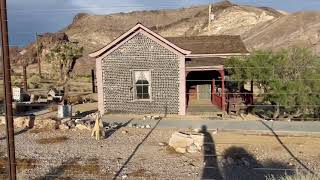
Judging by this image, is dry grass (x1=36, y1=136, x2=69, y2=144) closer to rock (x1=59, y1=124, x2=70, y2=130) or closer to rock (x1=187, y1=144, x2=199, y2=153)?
rock (x1=59, y1=124, x2=70, y2=130)

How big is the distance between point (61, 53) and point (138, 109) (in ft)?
75.5

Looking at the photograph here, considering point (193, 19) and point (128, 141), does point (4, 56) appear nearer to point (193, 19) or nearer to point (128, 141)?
point (128, 141)

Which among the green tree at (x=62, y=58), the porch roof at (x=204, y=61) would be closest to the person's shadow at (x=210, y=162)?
the porch roof at (x=204, y=61)

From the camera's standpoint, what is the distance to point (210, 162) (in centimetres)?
1310

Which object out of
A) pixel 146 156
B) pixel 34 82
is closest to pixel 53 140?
pixel 146 156

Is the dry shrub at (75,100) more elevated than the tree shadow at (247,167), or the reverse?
the dry shrub at (75,100)

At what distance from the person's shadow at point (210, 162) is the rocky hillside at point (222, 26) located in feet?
97.6

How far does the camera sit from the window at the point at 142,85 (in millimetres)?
24500

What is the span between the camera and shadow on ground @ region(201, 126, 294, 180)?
1134cm

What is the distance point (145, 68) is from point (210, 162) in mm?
11867

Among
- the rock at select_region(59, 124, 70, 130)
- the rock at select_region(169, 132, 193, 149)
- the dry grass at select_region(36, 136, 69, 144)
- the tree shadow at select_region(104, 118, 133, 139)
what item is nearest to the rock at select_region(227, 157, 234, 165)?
the rock at select_region(169, 132, 193, 149)

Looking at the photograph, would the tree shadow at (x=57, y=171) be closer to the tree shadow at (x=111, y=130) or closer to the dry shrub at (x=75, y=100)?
the tree shadow at (x=111, y=130)

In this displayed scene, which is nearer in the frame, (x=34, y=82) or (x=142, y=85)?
(x=142, y=85)

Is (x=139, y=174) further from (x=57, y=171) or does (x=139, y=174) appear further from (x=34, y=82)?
(x=34, y=82)
